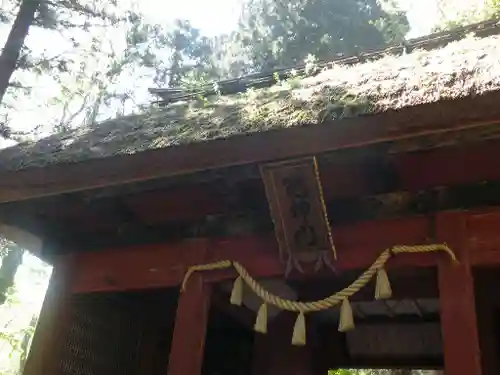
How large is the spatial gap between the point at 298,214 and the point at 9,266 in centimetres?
1579

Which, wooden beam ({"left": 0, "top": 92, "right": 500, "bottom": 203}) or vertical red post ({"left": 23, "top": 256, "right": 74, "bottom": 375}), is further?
vertical red post ({"left": 23, "top": 256, "right": 74, "bottom": 375})

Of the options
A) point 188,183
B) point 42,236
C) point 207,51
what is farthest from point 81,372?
point 207,51

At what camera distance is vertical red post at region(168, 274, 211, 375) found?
140 inches

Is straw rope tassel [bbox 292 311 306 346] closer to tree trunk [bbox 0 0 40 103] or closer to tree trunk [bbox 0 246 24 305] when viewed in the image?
tree trunk [bbox 0 0 40 103]

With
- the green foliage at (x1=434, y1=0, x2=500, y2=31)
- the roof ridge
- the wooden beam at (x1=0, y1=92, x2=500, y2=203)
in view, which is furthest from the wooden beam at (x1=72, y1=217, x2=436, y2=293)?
the green foliage at (x1=434, y1=0, x2=500, y2=31)

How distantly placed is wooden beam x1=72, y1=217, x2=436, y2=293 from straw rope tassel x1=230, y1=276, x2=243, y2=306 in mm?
114

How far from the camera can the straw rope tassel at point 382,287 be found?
3.10m

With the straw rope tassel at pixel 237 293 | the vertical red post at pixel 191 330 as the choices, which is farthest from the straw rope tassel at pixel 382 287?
the vertical red post at pixel 191 330

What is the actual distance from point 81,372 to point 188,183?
1888mm

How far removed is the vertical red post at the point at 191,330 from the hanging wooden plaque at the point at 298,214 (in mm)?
661

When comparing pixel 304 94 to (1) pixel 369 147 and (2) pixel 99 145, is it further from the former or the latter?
(2) pixel 99 145

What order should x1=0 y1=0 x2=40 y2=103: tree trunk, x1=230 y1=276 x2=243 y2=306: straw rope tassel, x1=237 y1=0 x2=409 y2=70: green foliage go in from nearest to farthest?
x1=230 y1=276 x2=243 y2=306: straw rope tassel → x1=0 y1=0 x2=40 y2=103: tree trunk → x1=237 y1=0 x2=409 y2=70: green foliage

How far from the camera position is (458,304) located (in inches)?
118

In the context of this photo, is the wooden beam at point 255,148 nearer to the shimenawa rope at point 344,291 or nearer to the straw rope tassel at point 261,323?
the shimenawa rope at point 344,291
